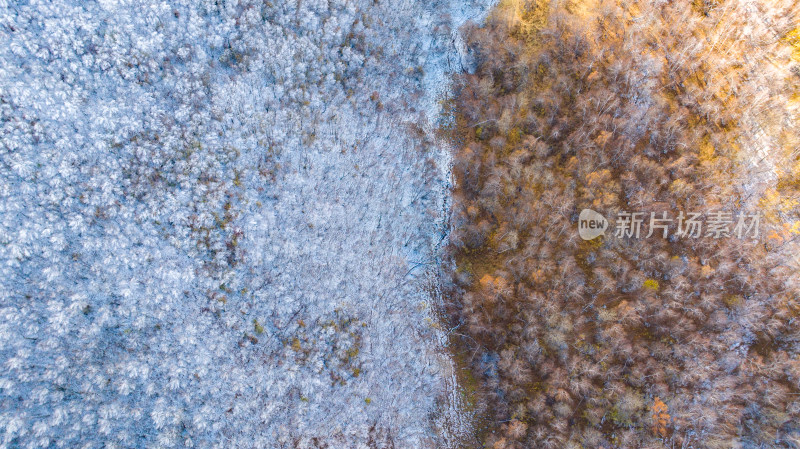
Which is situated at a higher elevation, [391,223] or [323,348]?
[391,223]

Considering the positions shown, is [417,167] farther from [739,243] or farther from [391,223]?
[739,243]

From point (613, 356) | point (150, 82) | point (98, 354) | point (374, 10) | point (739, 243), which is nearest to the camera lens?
point (98, 354)

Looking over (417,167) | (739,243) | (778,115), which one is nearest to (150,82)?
(417,167)
